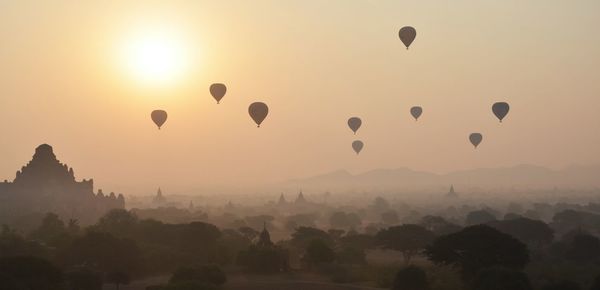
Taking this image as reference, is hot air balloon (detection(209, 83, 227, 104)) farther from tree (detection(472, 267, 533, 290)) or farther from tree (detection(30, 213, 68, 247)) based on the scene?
tree (detection(472, 267, 533, 290))

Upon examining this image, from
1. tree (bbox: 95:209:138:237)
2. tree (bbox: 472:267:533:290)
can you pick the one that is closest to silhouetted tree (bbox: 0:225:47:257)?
tree (bbox: 95:209:138:237)

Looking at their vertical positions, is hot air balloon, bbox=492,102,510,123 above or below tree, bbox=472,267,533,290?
above

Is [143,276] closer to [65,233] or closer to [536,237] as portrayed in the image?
[65,233]

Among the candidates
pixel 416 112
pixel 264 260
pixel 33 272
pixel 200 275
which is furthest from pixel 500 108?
pixel 33 272

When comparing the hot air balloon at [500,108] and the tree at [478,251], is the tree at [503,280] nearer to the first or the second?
the tree at [478,251]

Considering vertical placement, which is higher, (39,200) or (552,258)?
(39,200)

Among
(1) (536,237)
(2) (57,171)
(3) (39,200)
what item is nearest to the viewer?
(1) (536,237)

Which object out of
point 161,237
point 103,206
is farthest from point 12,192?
point 161,237
